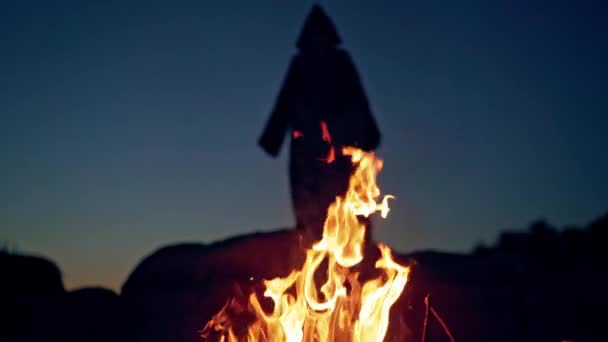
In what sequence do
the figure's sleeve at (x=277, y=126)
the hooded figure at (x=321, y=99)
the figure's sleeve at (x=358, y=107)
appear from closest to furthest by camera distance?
the hooded figure at (x=321, y=99)
the figure's sleeve at (x=358, y=107)
the figure's sleeve at (x=277, y=126)

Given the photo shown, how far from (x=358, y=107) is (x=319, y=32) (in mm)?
Result: 1260

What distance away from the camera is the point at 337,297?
5332 mm

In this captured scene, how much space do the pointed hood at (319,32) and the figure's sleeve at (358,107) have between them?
0.28 meters

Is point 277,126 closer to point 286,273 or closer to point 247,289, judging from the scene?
point 286,273

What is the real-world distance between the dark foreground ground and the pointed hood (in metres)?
2.99

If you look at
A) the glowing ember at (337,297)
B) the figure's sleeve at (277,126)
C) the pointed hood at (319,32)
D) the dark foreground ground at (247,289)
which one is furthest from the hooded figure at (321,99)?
the glowing ember at (337,297)

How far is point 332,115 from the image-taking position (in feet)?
32.9

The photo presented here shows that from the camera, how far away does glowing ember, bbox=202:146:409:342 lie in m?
5.32

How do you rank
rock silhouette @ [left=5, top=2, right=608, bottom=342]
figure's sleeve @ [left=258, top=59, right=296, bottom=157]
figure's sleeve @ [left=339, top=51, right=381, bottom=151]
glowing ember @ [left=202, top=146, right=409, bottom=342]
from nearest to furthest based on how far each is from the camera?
glowing ember @ [left=202, top=146, right=409, bottom=342] < rock silhouette @ [left=5, top=2, right=608, bottom=342] < figure's sleeve @ [left=339, top=51, right=381, bottom=151] < figure's sleeve @ [left=258, top=59, right=296, bottom=157]

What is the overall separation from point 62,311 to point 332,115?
4733 mm

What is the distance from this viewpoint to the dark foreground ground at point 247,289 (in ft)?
24.0

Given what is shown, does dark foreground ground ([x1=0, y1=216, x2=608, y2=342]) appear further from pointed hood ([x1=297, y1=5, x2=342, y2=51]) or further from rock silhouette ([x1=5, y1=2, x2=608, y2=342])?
pointed hood ([x1=297, y1=5, x2=342, y2=51])

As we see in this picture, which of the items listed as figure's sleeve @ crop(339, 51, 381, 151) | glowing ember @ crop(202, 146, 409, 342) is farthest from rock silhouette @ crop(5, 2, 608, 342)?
glowing ember @ crop(202, 146, 409, 342)

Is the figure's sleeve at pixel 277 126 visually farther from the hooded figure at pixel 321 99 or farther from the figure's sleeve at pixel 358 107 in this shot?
the figure's sleeve at pixel 358 107
